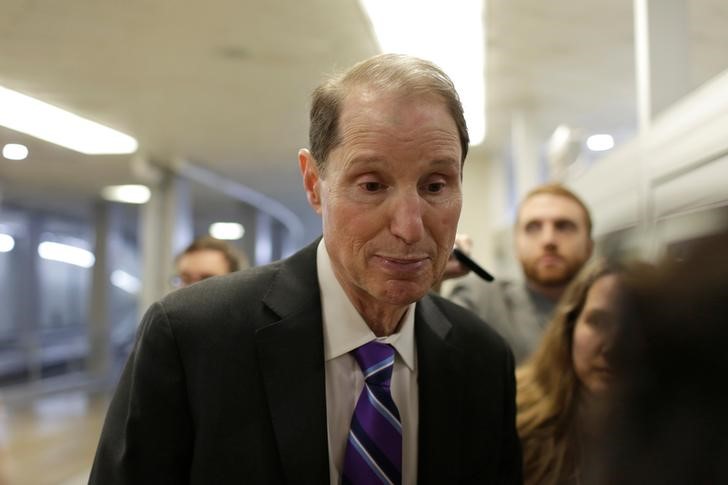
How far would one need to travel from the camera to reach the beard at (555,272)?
2982 millimetres

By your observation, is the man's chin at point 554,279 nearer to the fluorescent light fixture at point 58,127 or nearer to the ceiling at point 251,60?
the ceiling at point 251,60

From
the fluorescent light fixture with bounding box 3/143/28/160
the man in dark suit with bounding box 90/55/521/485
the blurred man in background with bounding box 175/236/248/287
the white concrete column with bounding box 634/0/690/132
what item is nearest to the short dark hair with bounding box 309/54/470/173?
the man in dark suit with bounding box 90/55/521/485

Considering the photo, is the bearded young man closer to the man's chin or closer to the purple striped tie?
the man's chin

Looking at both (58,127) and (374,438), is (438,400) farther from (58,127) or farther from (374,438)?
(58,127)

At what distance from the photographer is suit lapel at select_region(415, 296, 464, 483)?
1.45m

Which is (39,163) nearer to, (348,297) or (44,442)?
(44,442)

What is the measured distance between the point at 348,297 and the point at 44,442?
25.8 ft

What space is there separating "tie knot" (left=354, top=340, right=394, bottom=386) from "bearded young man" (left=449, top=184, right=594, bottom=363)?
132cm

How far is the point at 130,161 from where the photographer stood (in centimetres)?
980

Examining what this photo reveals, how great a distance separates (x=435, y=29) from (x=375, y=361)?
3391mm

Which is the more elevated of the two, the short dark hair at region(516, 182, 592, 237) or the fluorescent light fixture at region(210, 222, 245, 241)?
the fluorescent light fixture at region(210, 222, 245, 241)

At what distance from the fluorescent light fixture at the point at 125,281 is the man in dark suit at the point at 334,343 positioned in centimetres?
1393

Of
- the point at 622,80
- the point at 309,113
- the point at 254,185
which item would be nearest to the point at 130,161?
the point at 254,185

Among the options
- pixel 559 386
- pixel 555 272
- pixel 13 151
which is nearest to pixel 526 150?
pixel 555 272
